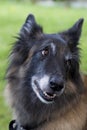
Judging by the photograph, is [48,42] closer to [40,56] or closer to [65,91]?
[40,56]

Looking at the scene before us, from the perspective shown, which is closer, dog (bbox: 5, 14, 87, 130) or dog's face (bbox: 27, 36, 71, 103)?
dog's face (bbox: 27, 36, 71, 103)

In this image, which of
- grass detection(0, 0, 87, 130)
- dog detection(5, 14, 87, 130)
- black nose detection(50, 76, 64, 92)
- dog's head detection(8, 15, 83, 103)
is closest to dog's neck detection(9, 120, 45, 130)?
dog detection(5, 14, 87, 130)

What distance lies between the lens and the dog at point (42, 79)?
476cm

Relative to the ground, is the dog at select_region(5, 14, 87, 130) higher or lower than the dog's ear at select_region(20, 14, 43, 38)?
lower

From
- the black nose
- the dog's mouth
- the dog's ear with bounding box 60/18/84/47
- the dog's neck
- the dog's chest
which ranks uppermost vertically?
the dog's ear with bounding box 60/18/84/47

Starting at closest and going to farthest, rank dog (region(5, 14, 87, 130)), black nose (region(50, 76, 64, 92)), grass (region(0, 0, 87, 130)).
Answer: black nose (region(50, 76, 64, 92)), dog (region(5, 14, 87, 130)), grass (region(0, 0, 87, 130))

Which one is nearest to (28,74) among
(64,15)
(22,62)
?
(22,62)

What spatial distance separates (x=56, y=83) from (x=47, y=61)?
348 millimetres

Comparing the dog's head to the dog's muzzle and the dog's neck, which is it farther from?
the dog's neck

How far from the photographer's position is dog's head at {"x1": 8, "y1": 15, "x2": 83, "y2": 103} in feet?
15.1

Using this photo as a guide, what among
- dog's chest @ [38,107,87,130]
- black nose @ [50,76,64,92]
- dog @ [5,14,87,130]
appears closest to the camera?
black nose @ [50,76,64,92]

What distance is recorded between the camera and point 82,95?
495cm

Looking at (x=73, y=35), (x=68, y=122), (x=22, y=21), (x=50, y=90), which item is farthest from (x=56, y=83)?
(x=22, y=21)

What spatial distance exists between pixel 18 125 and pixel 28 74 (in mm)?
599
